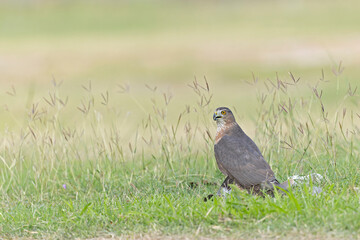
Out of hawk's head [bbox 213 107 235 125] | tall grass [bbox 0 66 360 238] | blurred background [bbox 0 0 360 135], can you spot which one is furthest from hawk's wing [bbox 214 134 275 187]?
Answer: blurred background [bbox 0 0 360 135]

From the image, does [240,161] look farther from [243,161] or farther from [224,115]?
[224,115]

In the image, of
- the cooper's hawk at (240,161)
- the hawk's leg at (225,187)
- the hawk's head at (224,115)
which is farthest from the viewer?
the hawk's head at (224,115)

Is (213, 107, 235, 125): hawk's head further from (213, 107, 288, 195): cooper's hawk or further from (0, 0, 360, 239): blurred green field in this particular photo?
(0, 0, 360, 239): blurred green field

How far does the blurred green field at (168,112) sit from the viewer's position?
525cm

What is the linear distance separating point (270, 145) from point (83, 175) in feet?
6.33

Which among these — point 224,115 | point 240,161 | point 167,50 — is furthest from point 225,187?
point 167,50

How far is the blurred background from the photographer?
56.0ft

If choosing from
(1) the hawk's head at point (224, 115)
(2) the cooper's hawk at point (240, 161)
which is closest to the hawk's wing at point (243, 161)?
(2) the cooper's hawk at point (240, 161)

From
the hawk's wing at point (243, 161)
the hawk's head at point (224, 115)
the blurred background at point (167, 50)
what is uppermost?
the hawk's head at point (224, 115)

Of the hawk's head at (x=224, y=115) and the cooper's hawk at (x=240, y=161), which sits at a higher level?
the hawk's head at (x=224, y=115)

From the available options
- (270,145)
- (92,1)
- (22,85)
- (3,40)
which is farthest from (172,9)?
(270,145)

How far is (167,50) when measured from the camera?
2270 centimetres

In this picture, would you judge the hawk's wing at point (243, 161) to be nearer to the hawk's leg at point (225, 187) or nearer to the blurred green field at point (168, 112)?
the hawk's leg at point (225, 187)

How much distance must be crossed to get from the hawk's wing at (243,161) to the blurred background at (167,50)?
19.4 feet
